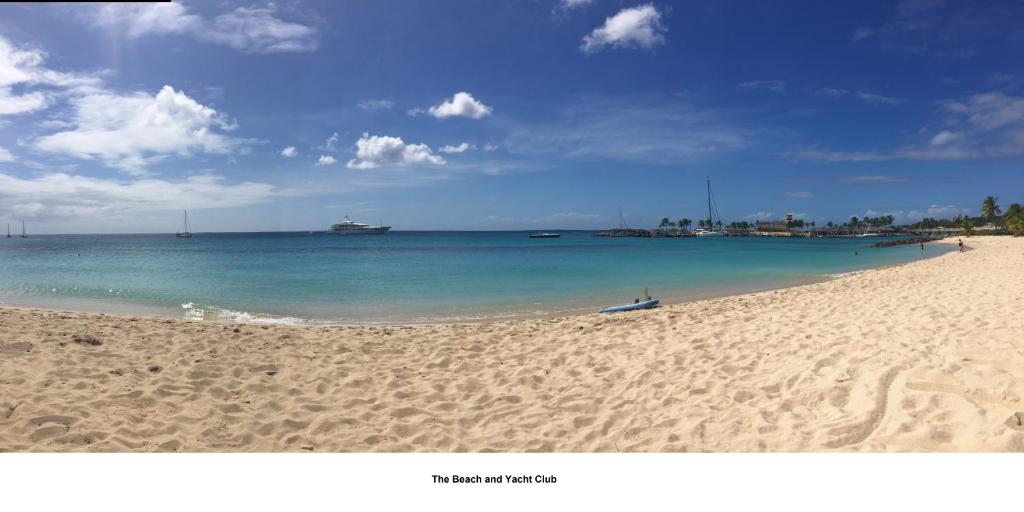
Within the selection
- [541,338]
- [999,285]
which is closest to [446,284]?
[541,338]

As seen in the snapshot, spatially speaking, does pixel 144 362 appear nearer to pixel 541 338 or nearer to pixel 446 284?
pixel 541 338

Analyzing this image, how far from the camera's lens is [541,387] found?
5090 mm

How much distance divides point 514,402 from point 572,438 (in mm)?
998

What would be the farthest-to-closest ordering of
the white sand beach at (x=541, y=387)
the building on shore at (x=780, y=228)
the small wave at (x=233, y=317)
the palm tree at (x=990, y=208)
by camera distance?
the building on shore at (x=780, y=228), the palm tree at (x=990, y=208), the small wave at (x=233, y=317), the white sand beach at (x=541, y=387)

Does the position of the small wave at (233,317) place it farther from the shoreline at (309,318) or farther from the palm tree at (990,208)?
the palm tree at (990,208)

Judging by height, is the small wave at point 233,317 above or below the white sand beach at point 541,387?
below

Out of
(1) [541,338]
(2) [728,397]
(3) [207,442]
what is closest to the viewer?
(3) [207,442]

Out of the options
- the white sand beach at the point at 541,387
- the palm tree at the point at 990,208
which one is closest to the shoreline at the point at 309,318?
the white sand beach at the point at 541,387

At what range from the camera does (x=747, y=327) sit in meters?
7.17

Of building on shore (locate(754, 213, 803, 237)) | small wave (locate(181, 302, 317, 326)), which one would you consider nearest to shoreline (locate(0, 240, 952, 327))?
small wave (locate(181, 302, 317, 326))

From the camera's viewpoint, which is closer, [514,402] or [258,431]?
[258,431]

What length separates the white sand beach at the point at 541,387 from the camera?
11.6 ft

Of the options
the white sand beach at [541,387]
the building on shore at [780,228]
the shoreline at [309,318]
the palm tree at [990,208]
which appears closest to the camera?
the white sand beach at [541,387]

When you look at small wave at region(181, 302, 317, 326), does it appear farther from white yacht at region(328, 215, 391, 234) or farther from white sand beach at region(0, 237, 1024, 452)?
white yacht at region(328, 215, 391, 234)
